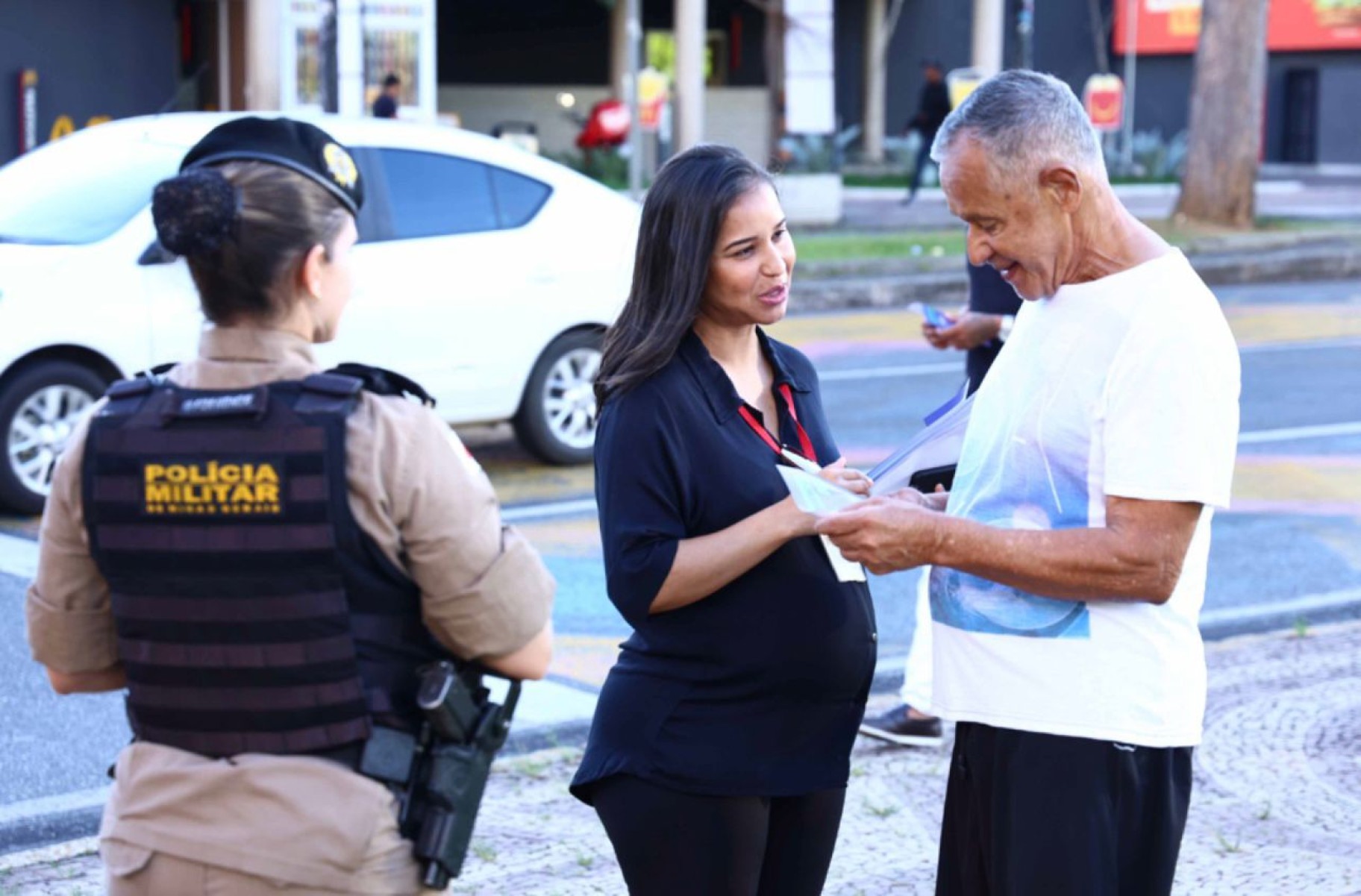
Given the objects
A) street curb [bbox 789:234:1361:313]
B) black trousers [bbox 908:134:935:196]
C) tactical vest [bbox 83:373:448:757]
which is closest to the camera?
tactical vest [bbox 83:373:448:757]

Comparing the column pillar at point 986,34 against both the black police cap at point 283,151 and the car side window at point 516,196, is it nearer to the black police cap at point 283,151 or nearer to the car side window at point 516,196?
the car side window at point 516,196

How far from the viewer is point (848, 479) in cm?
314

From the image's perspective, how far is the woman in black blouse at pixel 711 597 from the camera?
3098 millimetres

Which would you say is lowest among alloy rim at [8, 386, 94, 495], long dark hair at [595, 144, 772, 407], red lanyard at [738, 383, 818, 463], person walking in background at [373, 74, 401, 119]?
alloy rim at [8, 386, 94, 495]

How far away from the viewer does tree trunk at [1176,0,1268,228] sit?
70.5ft

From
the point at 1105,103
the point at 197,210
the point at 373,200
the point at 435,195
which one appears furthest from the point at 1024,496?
the point at 1105,103

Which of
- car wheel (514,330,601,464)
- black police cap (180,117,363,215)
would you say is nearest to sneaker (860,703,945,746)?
black police cap (180,117,363,215)

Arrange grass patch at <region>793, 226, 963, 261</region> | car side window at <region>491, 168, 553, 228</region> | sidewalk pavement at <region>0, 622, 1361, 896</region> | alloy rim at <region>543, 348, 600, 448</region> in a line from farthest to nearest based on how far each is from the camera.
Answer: grass patch at <region>793, 226, 963, 261</region>, alloy rim at <region>543, 348, 600, 448</region>, car side window at <region>491, 168, 553, 228</region>, sidewalk pavement at <region>0, 622, 1361, 896</region>

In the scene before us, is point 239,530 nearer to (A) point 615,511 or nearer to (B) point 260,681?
(B) point 260,681

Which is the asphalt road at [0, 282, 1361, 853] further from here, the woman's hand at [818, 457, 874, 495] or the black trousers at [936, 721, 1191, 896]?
the black trousers at [936, 721, 1191, 896]

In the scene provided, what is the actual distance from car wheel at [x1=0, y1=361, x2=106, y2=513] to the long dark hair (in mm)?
5963

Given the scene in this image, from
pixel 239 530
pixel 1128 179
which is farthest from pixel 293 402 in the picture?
pixel 1128 179

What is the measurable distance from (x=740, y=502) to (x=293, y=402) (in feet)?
3.13

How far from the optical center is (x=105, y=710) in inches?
239
